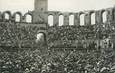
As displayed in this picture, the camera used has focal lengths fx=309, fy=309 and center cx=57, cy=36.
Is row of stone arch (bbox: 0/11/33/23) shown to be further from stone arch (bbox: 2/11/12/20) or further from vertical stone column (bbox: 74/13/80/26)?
vertical stone column (bbox: 74/13/80/26)

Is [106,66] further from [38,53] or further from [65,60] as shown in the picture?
[38,53]

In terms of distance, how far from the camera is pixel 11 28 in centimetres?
2494

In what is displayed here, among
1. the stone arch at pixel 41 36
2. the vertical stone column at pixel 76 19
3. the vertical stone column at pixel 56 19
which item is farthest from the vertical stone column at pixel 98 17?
the stone arch at pixel 41 36

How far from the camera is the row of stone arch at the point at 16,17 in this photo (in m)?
24.8

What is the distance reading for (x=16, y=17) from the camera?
1009 inches

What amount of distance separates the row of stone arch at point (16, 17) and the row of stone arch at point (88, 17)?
175 centimetres

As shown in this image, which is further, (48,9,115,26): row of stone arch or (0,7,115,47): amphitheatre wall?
(0,7,115,47): amphitheatre wall

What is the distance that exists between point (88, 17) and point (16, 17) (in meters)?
5.95

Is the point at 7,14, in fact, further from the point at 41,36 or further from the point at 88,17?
the point at 88,17

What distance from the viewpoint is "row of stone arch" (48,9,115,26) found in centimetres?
2366

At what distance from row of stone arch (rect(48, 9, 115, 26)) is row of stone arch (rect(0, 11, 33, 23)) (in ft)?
5.73

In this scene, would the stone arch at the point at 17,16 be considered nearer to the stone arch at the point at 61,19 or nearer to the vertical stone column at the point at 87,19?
the stone arch at the point at 61,19

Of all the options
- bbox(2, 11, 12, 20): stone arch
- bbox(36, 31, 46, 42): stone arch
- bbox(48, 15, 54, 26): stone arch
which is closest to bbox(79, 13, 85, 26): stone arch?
bbox(48, 15, 54, 26): stone arch

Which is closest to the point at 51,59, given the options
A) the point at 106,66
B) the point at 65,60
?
the point at 65,60
